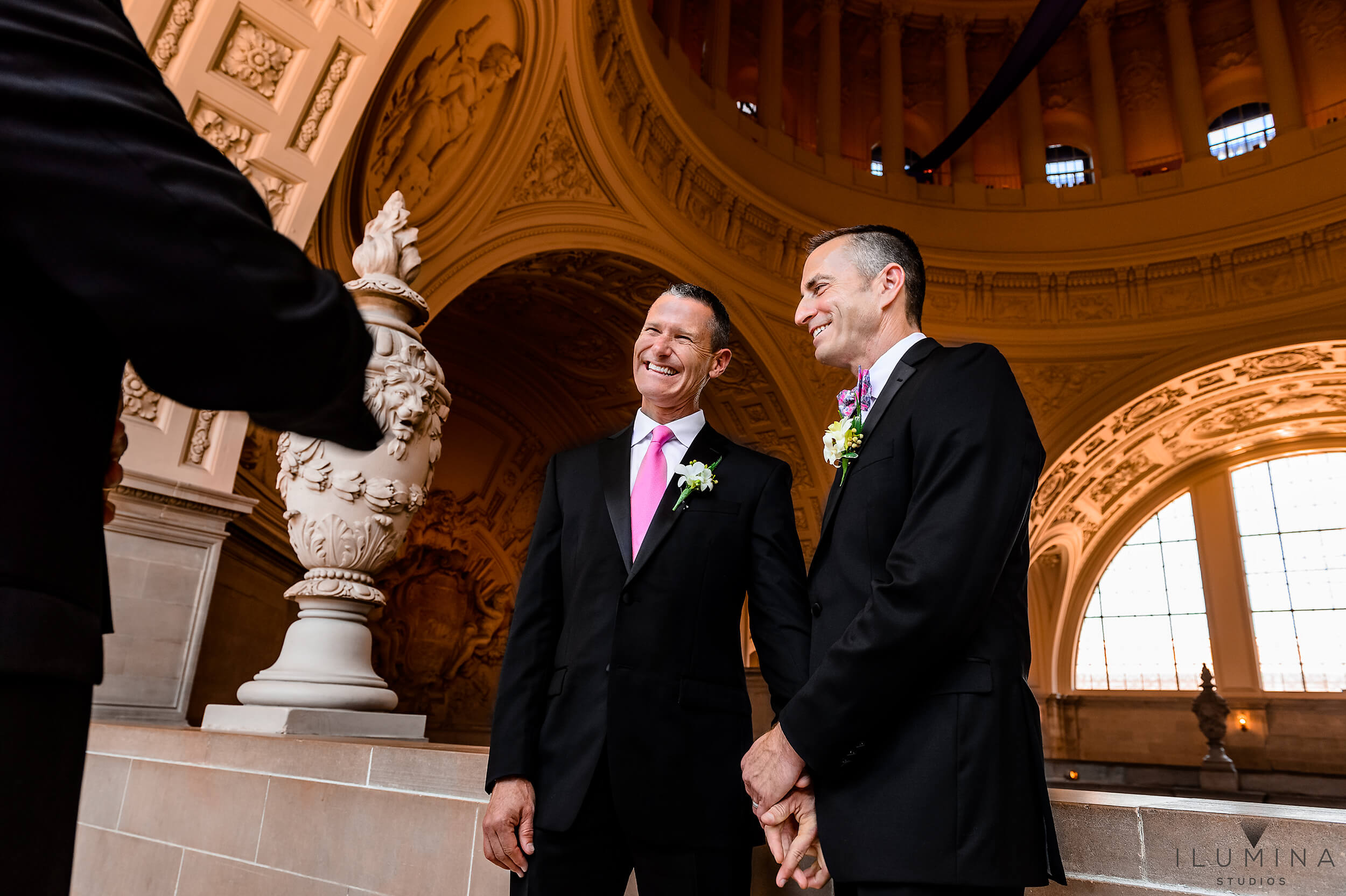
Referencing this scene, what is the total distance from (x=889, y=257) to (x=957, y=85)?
14599mm

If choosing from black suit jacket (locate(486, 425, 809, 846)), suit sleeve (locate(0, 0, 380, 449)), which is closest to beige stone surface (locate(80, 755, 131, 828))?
black suit jacket (locate(486, 425, 809, 846))

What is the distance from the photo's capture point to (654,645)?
190cm

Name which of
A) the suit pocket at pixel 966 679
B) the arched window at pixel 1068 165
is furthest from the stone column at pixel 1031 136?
the suit pocket at pixel 966 679

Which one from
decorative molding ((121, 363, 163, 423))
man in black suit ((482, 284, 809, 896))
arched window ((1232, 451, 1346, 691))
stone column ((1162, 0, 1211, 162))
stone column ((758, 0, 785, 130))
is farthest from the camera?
arched window ((1232, 451, 1346, 691))

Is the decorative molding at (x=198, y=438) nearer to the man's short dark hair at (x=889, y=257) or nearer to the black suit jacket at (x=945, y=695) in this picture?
the man's short dark hair at (x=889, y=257)

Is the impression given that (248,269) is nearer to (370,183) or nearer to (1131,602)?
(370,183)

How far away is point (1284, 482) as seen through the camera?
1583 centimetres

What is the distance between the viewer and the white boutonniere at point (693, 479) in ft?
6.61

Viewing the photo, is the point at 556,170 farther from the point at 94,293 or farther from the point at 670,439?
the point at 94,293

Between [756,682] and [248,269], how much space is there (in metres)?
11.9

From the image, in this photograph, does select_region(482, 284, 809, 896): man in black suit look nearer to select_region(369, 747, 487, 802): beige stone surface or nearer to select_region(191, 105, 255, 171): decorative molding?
select_region(369, 747, 487, 802): beige stone surface

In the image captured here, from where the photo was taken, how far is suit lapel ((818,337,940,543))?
1753 millimetres

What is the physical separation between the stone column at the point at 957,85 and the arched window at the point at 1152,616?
7279 mm

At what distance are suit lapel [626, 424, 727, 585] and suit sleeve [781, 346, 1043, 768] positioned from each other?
0.54m
